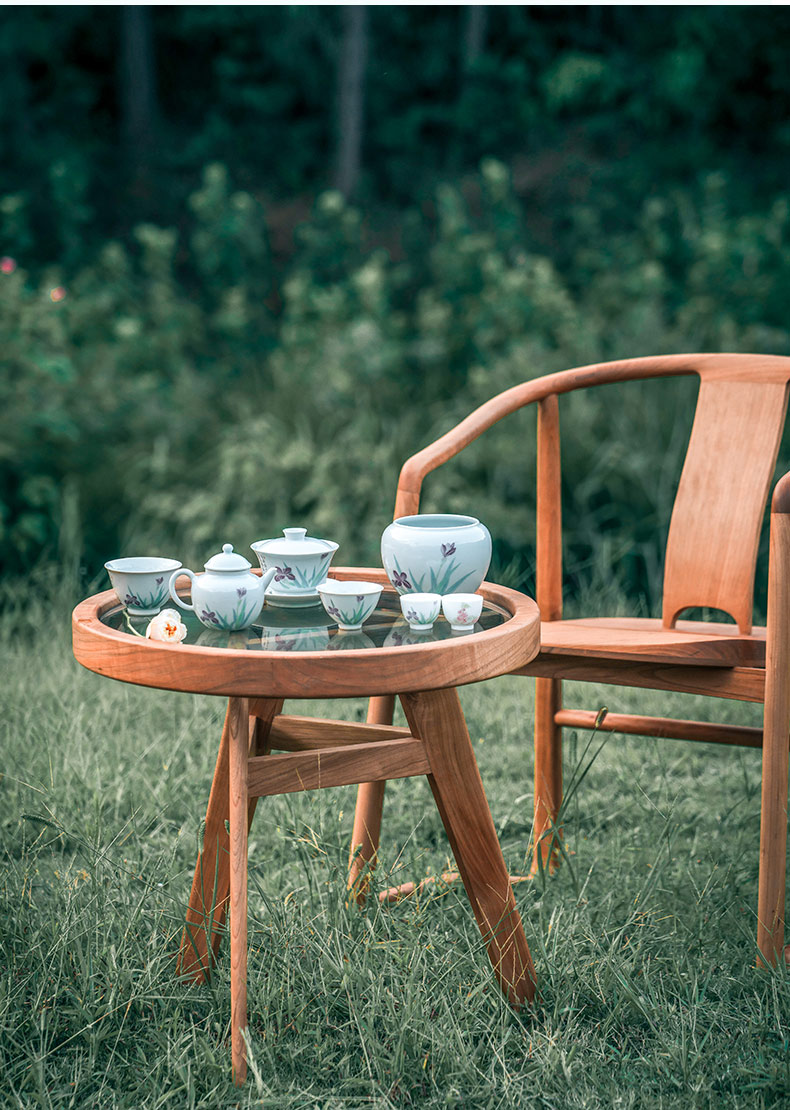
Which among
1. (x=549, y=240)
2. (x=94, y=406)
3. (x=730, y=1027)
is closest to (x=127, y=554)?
(x=94, y=406)

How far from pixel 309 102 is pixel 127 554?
4.34m

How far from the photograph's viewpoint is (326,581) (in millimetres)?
1553

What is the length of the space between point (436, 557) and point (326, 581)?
0.50 feet

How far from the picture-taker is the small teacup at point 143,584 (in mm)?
1514

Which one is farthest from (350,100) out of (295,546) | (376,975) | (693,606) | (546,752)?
(376,975)

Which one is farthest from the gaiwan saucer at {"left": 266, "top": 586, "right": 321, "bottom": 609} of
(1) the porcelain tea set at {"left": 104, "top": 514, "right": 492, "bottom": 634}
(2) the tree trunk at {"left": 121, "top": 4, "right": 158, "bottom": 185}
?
(2) the tree trunk at {"left": 121, "top": 4, "right": 158, "bottom": 185}

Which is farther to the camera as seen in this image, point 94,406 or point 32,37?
point 32,37

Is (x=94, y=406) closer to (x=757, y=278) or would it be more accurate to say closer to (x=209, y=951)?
(x=757, y=278)

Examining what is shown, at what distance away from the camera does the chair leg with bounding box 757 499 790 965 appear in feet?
5.17

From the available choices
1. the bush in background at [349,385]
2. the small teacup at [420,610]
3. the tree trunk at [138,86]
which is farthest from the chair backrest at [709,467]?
the tree trunk at [138,86]

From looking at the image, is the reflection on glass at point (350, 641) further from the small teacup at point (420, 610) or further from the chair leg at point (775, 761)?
the chair leg at point (775, 761)

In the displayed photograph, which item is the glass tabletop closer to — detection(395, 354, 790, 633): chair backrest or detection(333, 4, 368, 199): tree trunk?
detection(395, 354, 790, 633): chair backrest

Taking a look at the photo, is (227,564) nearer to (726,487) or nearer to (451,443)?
(451,443)

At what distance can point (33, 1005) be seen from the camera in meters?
1.51
